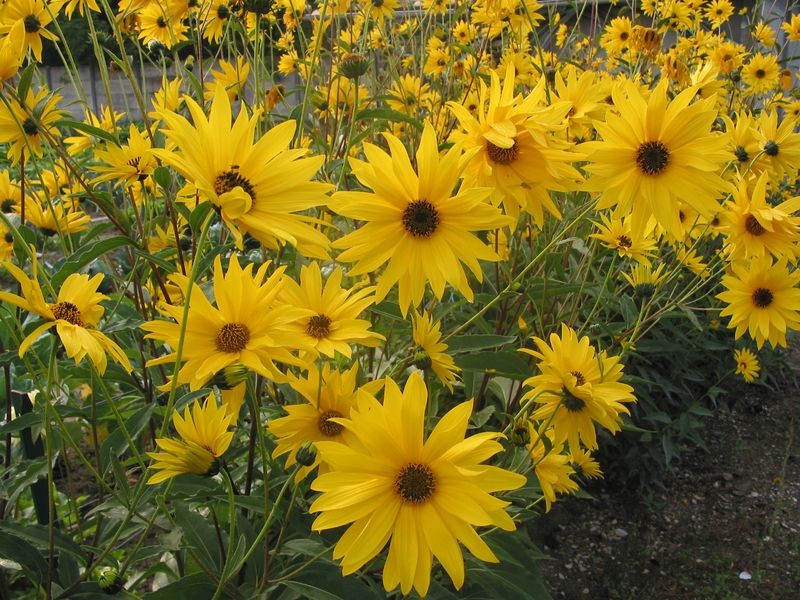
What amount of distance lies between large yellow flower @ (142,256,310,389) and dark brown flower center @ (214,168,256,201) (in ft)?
0.30

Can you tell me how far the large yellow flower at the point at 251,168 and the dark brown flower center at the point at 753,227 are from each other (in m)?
0.98

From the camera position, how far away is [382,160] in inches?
38.3

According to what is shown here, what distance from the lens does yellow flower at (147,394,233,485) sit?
989 millimetres

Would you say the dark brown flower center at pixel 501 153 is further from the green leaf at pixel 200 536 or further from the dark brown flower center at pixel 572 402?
the green leaf at pixel 200 536

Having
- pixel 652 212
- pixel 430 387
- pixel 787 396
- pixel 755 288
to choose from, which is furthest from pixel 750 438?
pixel 652 212

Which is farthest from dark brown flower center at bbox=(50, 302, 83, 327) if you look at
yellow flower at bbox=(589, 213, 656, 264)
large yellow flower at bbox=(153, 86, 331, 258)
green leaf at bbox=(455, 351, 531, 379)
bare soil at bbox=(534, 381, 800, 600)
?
bare soil at bbox=(534, 381, 800, 600)

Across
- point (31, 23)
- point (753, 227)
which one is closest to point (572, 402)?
point (753, 227)

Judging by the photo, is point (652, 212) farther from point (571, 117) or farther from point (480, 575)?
point (480, 575)

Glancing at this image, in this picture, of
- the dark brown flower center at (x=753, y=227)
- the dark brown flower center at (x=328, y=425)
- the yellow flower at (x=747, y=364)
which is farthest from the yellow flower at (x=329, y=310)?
the yellow flower at (x=747, y=364)

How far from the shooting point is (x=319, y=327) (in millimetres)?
1108

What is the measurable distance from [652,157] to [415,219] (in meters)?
0.38

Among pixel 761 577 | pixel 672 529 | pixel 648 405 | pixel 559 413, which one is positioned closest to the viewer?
pixel 559 413

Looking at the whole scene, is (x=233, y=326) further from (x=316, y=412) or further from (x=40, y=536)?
(x=40, y=536)

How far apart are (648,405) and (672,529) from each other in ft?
1.55
